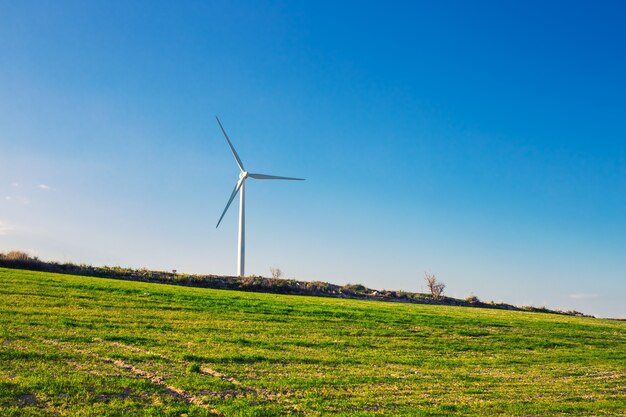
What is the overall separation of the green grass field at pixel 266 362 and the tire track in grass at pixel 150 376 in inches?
1.2

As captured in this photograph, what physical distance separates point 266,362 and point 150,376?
14.6 feet

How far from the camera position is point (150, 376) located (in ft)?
44.4

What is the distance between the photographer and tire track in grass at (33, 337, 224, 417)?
38.3 feet

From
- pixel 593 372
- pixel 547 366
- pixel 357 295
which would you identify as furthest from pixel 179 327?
pixel 357 295

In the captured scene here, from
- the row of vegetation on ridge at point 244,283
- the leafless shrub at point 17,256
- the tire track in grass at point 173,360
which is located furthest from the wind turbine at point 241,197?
the tire track in grass at point 173,360

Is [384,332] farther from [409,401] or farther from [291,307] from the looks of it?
[409,401]

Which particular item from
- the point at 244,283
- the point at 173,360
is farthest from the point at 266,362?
the point at 244,283

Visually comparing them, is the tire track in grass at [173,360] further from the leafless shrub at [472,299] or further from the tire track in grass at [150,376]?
the leafless shrub at [472,299]

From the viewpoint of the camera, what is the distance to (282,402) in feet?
40.4

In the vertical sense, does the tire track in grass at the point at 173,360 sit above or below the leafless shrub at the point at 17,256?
below

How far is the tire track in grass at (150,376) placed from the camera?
460 inches

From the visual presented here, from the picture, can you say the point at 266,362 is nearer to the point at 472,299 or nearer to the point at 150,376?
the point at 150,376

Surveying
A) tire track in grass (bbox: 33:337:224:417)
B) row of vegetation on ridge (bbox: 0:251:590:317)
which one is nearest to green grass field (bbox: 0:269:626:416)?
tire track in grass (bbox: 33:337:224:417)

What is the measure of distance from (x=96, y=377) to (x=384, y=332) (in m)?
16.9
